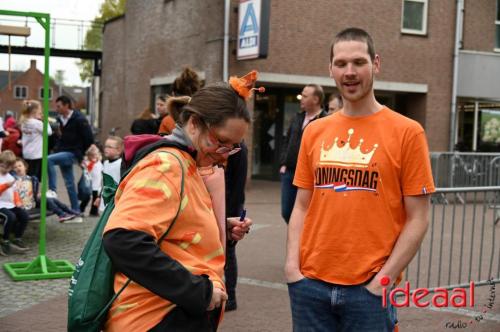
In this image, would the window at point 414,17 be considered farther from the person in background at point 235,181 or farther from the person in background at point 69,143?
the person in background at point 235,181

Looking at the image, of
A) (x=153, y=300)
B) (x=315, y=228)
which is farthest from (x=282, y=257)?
(x=153, y=300)

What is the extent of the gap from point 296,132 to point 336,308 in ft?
14.0

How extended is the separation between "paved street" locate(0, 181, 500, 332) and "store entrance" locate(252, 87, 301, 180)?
10710 millimetres

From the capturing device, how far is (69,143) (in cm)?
1078

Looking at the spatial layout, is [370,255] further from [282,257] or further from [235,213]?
[282,257]

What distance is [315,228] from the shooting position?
117 inches

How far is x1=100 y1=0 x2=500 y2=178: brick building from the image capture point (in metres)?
16.8

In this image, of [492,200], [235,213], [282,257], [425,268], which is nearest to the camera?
[235,213]

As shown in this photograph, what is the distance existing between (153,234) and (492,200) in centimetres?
557

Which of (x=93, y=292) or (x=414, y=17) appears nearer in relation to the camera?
(x=93, y=292)

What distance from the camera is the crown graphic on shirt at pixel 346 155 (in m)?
2.83

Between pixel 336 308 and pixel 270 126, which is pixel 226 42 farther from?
pixel 336 308

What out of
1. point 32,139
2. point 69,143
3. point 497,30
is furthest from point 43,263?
point 497,30
